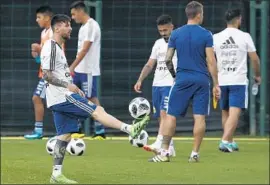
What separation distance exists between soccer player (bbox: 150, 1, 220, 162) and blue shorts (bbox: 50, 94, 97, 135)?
1.78 meters

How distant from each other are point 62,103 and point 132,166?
1.65 metres

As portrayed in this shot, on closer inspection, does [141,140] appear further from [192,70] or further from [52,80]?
[52,80]

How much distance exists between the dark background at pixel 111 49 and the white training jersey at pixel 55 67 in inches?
248

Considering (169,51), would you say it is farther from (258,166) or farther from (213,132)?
(213,132)

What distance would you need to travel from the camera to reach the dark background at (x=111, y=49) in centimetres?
1638

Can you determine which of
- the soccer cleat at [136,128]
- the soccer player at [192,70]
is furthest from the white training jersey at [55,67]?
the soccer player at [192,70]

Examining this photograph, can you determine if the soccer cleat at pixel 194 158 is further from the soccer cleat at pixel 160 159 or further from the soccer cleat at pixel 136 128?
the soccer cleat at pixel 136 128

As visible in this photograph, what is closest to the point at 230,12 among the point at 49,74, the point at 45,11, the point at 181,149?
the point at 181,149

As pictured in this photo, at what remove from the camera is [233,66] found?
43.9ft

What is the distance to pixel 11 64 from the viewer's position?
53.7ft

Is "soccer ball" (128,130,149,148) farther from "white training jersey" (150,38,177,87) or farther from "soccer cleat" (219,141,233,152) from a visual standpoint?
"soccer cleat" (219,141,233,152)

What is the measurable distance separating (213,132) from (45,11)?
3756mm

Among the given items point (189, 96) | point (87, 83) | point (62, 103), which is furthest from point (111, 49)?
point (62, 103)

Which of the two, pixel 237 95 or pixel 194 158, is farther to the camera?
pixel 237 95
